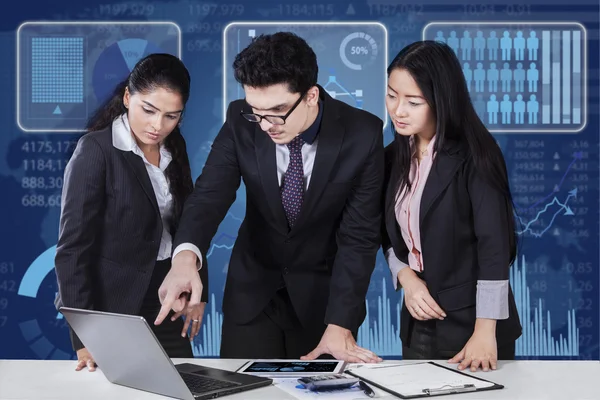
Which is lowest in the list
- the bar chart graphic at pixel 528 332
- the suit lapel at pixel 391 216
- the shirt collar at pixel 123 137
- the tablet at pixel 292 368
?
the bar chart graphic at pixel 528 332

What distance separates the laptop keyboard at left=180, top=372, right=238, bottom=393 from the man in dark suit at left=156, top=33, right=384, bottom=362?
14.2 inches

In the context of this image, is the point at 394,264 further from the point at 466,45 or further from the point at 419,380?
the point at 466,45

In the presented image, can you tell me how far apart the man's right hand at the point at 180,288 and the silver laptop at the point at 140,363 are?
0.18 m

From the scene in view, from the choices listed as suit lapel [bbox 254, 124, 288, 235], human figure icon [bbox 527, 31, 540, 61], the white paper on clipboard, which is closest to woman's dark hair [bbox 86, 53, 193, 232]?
suit lapel [bbox 254, 124, 288, 235]

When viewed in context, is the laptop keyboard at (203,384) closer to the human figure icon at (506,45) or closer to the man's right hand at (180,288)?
the man's right hand at (180,288)

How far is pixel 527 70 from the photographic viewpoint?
405 cm

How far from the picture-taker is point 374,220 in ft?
7.54

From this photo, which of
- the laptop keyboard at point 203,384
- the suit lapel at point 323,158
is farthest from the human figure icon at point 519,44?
the laptop keyboard at point 203,384

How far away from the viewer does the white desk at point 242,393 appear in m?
1.66

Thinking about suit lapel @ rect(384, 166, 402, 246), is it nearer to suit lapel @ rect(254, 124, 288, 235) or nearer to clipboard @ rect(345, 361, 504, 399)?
suit lapel @ rect(254, 124, 288, 235)

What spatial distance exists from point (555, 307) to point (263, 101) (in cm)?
253

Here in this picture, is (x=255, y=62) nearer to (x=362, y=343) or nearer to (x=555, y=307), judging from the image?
(x=362, y=343)

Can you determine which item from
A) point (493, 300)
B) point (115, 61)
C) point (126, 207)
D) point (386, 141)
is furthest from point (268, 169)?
point (115, 61)

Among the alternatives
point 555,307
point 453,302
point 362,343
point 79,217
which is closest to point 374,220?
point 453,302
